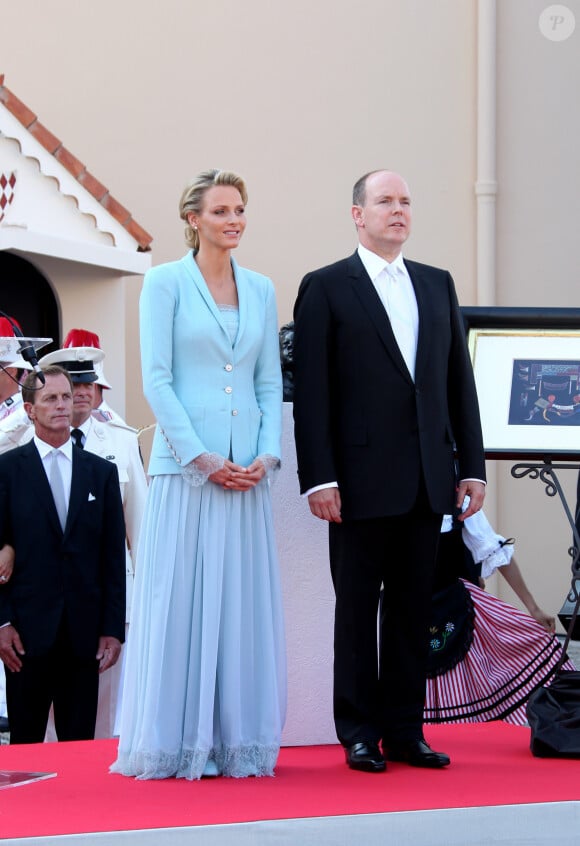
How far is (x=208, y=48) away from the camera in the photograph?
9797 millimetres

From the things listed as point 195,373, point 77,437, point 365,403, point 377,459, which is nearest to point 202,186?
point 195,373

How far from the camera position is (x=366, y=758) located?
13.2 ft

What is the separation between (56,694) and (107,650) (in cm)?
26

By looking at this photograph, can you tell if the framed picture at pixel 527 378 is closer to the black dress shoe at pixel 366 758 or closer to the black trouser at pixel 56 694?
the black dress shoe at pixel 366 758

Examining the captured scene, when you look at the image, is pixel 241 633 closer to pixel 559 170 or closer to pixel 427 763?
pixel 427 763

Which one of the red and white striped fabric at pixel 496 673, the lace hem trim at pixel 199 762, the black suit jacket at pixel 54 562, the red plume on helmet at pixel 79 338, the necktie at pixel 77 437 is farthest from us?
the red plume on helmet at pixel 79 338

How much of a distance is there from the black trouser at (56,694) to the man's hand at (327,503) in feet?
5.02

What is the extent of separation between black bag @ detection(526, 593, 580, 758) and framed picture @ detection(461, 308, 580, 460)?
881mm

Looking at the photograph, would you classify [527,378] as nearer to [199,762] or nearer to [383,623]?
[383,623]

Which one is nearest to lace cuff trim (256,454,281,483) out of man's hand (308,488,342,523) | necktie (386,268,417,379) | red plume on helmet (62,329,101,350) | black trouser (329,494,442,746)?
man's hand (308,488,342,523)

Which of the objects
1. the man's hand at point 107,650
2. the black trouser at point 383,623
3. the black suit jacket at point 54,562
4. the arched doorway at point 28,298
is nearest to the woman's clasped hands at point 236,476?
the black trouser at point 383,623

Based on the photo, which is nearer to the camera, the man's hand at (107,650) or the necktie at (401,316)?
the necktie at (401,316)

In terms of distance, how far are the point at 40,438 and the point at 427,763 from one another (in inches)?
81.9

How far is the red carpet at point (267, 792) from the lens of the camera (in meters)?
3.48
